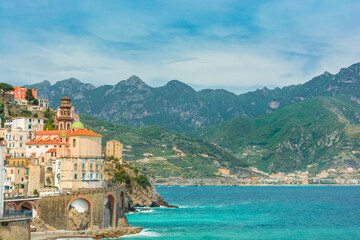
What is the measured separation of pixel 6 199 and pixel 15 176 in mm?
13249

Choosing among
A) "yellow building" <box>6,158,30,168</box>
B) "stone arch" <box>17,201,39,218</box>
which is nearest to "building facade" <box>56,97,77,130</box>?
"yellow building" <box>6,158,30,168</box>

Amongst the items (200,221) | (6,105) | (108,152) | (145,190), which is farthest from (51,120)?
(200,221)

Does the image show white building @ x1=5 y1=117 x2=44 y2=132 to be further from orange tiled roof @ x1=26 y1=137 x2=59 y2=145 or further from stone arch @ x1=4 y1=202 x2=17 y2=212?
stone arch @ x1=4 y1=202 x2=17 y2=212

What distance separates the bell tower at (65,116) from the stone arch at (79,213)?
43679mm

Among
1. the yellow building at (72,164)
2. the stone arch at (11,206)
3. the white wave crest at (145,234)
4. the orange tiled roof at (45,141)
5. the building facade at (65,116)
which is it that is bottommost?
the white wave crest at (145,234)

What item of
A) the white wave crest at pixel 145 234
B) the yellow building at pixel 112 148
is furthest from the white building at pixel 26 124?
the white wave crest at pixel 145 234

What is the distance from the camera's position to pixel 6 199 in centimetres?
7656

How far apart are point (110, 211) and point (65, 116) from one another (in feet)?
139

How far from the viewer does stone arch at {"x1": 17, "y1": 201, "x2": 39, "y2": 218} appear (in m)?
79.3

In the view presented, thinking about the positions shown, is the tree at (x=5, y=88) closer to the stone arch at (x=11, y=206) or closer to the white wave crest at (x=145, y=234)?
the stone arch at (x=11, y=206)

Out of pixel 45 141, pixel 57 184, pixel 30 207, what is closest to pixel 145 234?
pixel 57 184

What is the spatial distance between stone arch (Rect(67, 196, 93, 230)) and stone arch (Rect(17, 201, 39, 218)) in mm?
5315

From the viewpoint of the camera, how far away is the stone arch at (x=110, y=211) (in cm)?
8831

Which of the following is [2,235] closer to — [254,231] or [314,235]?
[254,231]
